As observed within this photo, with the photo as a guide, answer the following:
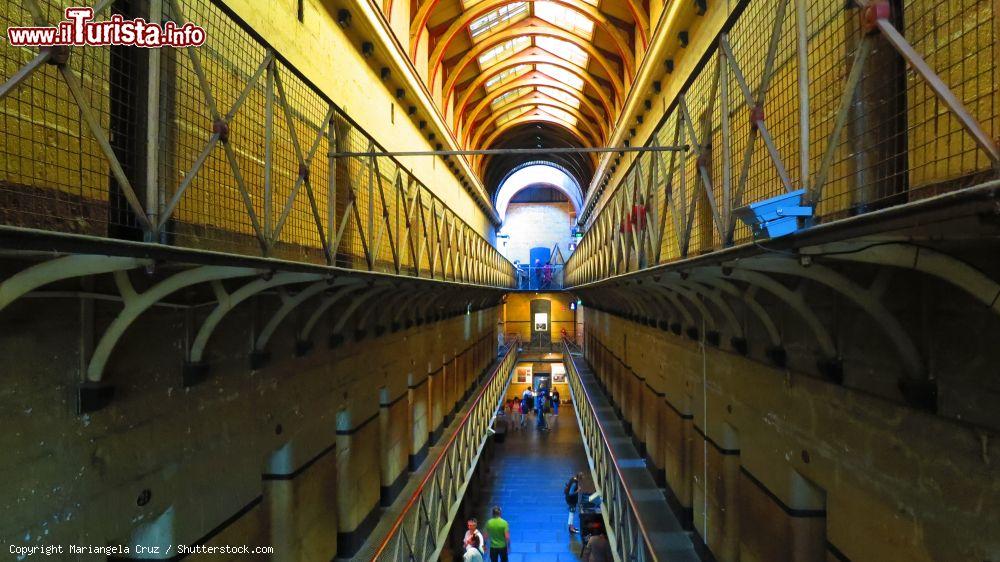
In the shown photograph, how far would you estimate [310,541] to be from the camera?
4223 mm

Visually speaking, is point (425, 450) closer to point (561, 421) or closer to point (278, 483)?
point (278, 483)

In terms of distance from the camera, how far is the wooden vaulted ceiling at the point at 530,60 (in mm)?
11281

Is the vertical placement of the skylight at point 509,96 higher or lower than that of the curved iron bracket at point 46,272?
higher

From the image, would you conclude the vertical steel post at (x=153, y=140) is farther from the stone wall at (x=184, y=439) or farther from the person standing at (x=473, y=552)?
the person standing at (x=473, y=552)

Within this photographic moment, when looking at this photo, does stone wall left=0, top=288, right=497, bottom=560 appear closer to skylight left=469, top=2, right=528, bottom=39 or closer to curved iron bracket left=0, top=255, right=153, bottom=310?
curved iron bracket left=0, top=255, right=153, bottom=310

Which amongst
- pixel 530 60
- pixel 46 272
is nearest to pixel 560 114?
pixel 530 60

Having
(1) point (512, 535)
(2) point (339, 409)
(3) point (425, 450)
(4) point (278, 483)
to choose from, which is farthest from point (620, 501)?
(1) point (512, 535)

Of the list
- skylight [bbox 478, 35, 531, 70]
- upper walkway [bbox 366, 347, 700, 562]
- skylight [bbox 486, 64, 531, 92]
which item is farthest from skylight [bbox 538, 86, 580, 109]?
upper walkway [bbox 366, 347, 700, 562]

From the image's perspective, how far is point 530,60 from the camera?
50.8 feet

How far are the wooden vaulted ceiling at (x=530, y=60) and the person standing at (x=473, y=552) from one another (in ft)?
27.6

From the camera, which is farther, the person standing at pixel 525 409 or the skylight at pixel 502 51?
the person standing at pixel 525 409

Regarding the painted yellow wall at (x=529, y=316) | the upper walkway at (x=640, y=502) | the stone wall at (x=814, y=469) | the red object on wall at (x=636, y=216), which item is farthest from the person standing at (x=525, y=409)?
the red object on wall at (x=636, y=216)

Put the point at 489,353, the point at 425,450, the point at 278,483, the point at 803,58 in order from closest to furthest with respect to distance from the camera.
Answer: the point at 803,58, the point at 278,483, the point at 425,450, the point at 489,353

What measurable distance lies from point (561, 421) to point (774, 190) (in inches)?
654
